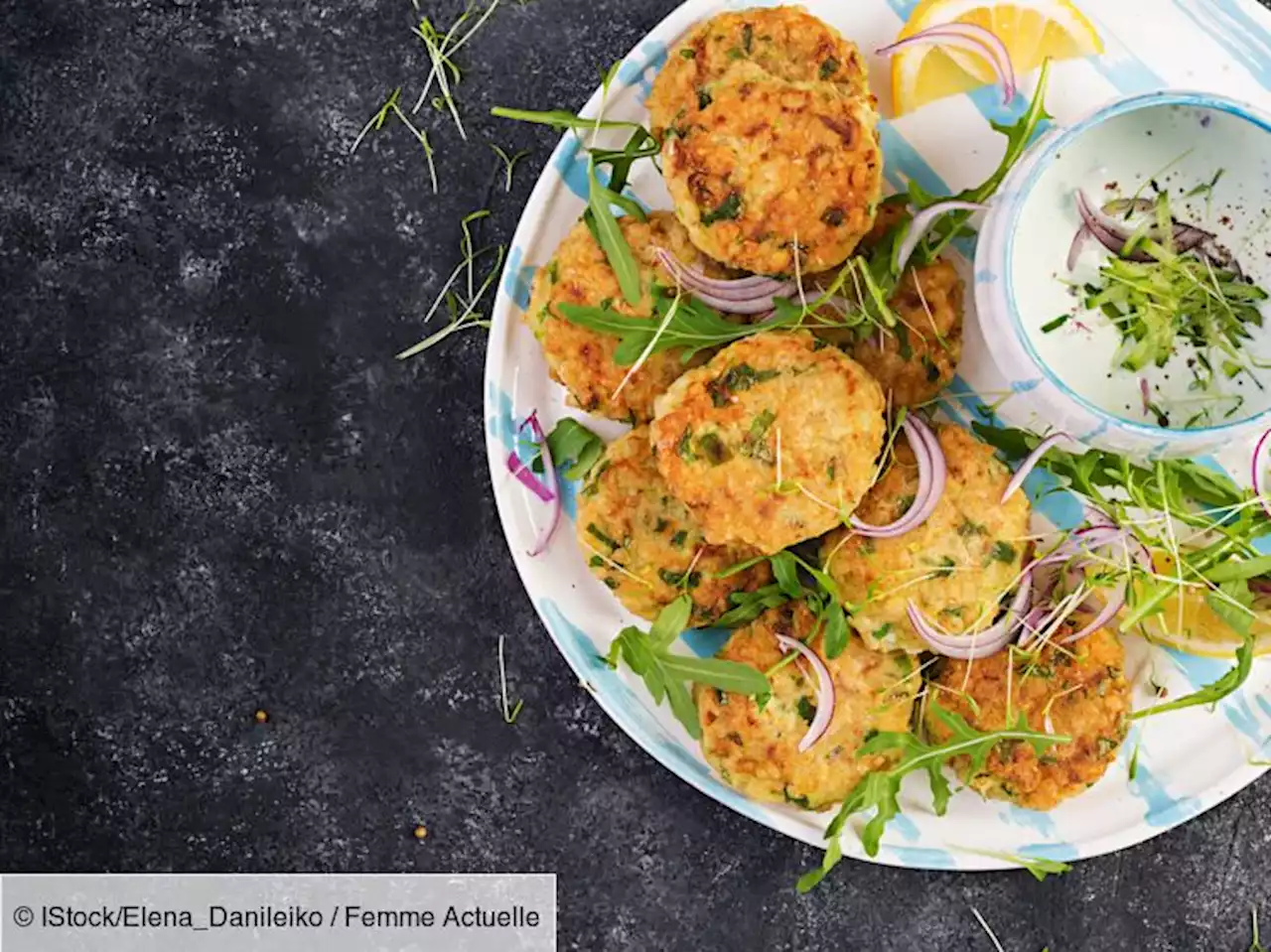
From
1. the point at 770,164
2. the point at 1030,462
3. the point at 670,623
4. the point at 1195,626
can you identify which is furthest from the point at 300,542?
the point at 1195,626

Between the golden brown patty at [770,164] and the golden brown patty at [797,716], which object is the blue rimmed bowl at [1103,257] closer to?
the golden brown patty at [770,164]

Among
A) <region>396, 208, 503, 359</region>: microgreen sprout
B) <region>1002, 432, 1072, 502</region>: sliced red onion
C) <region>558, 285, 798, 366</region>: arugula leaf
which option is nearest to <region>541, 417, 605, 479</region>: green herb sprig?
<region>558, 285, 798, 366</region>: arugula leaf

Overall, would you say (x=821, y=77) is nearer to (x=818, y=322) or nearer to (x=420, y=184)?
(x=818, y=322)

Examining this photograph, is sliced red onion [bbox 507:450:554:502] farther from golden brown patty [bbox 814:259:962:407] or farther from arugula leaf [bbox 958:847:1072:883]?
arugula leaf [bbox 958:847:1072:883]

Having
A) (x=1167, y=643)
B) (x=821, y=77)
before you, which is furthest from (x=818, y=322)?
(x=1167, y=643)

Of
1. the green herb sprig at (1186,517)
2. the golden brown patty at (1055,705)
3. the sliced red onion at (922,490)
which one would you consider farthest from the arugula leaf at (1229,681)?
the sliced red onion at (922,490)

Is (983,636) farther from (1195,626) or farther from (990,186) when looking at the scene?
(990,186)

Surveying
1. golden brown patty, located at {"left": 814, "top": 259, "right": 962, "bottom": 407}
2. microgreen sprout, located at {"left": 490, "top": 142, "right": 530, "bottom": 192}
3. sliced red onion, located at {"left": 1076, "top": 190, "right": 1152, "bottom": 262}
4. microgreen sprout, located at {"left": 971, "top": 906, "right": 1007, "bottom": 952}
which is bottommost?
microgreen sprout, located at {"left": 971, "top": 906, "right": 1007, "bottom": 952}
